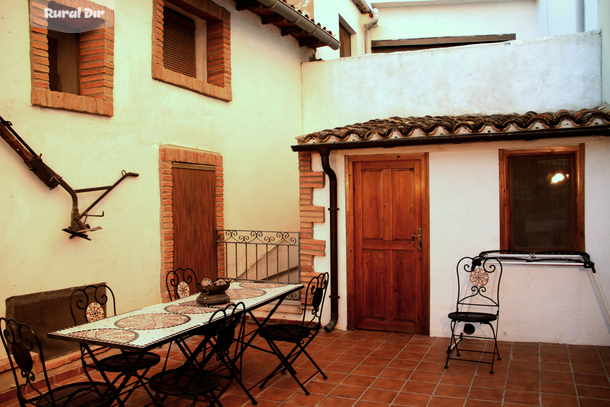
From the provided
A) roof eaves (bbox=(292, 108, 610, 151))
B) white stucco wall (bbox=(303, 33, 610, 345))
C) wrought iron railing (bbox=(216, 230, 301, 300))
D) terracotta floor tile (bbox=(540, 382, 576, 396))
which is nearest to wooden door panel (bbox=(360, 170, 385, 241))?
white stucco wall (bbox=(303, 33, 610, 345))

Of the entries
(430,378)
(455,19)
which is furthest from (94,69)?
(455,19)

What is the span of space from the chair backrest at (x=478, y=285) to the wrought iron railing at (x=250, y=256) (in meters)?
2.15

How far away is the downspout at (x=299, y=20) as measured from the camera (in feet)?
24.4

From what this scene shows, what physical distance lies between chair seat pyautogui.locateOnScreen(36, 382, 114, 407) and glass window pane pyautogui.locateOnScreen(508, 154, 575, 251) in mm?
4848

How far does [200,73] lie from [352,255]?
11.8 feet

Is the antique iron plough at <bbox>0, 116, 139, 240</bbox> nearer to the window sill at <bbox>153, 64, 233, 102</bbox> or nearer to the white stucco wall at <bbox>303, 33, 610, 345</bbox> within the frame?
the window sill at <bbox>153, 64, 233, 102</bbox>

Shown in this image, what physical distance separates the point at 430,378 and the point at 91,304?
3.20 meters

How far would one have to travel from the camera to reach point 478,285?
5.96m

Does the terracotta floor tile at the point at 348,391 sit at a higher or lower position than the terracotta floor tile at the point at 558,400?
lower

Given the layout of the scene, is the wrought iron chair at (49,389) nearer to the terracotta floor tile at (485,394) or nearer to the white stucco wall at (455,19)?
the terracotta floor tile at (485,394)

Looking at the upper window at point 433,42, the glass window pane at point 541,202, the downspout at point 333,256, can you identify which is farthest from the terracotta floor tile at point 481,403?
the upper window at point 433,42

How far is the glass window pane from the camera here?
598 cm

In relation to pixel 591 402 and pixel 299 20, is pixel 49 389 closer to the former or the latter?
pixel 591 402

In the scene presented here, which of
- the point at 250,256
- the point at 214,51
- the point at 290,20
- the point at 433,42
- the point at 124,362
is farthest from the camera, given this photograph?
the point at 433,42
